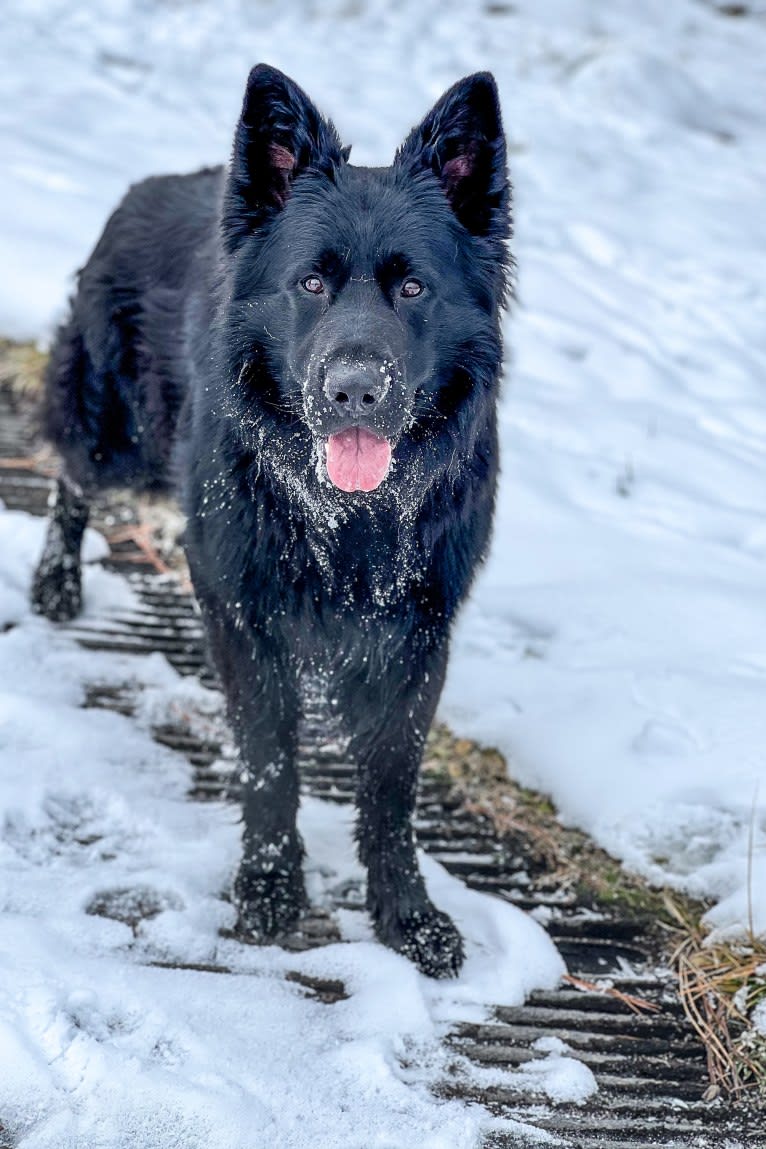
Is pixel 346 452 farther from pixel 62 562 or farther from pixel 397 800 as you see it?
pixel 62 562

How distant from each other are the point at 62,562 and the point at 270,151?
1.78m

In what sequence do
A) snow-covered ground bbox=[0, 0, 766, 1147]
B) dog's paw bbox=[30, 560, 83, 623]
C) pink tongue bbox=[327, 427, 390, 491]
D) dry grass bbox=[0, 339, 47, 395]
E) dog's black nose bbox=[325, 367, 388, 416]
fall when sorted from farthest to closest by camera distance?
dry grass bbox=[0, 339, 47, 395] → dog's paw bbox=[30, 560, 83, 623] → snow-covered ground bbox=[0, 0, 766, 1147] → pink tongue bbox=[327, 427, 390, 491] → dog's black nose bbox=[325, 367, 388, 416]

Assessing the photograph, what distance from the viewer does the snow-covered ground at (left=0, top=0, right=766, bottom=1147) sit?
2.98 meters

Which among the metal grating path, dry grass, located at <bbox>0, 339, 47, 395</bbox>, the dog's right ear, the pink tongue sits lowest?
the metal grating path

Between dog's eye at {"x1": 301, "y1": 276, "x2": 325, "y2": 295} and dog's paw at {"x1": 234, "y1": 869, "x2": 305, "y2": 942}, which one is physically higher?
dog's eye at {"x1": 301, "y1": 276, "x2": 325, "y2": 295}

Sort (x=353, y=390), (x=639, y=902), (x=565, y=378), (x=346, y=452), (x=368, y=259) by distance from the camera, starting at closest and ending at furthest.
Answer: (x=353, y=390)
(x=346, y=452)
(x=368, y=259)
(x=639, y=902)
(x=565, y=378)

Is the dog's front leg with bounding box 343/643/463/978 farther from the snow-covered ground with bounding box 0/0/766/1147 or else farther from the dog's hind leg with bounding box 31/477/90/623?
the dog's hind leg with bounding box 31/477/90/623

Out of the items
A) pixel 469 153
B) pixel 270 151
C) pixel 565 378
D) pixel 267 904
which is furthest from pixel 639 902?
pixel 565 378

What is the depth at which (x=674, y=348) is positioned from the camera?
20.7 feet

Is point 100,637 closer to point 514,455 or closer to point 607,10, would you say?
point 514,455

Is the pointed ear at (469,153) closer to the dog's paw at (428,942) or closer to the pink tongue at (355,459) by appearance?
the pink tongue at (355,459)

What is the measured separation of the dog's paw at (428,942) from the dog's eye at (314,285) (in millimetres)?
1464

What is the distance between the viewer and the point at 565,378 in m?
5.95

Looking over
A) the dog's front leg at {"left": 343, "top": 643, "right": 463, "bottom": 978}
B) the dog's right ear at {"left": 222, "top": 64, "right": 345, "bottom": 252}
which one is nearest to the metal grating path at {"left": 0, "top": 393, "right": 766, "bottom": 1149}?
the dog's front leg at {"left": 343, "top": 643, "right": 463, "bottom": 978}
